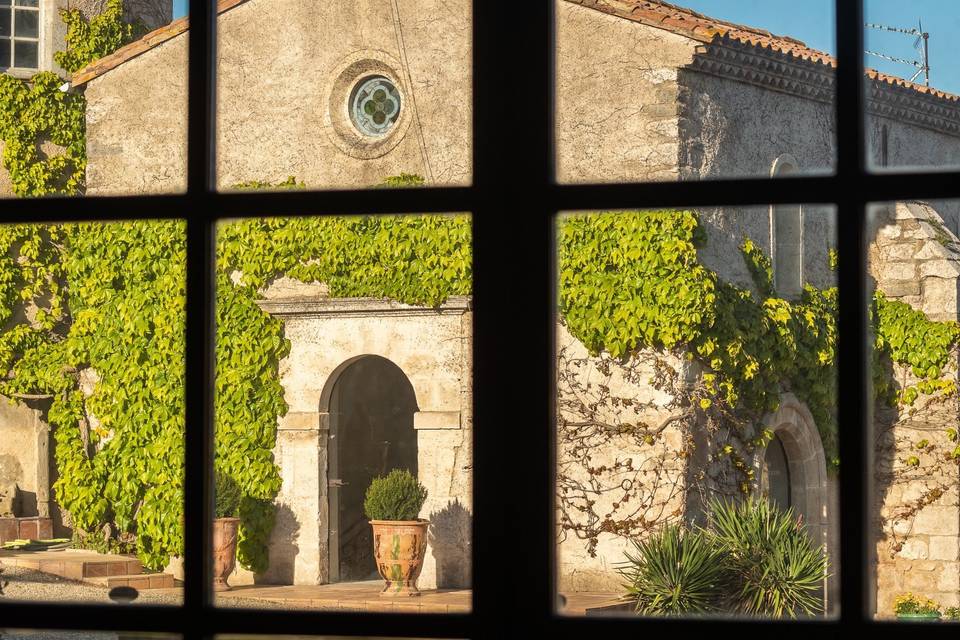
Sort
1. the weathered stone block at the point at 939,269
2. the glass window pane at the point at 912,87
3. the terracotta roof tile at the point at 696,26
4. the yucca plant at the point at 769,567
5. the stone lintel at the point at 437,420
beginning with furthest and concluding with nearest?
1. the glass window pane at the point at 912,87
2. the weathered stone block at the point at 939,269
3. the stone lintel at the point at 437,420
4. the terracotta roof tile at the point at 696,26
5. the yucca plant at the point at 769,567

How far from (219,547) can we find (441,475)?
177 cm

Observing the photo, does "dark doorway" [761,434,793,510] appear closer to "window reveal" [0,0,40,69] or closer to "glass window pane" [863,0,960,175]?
"glass window pane" [863,0,960,175]

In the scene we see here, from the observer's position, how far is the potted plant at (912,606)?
33.7ft

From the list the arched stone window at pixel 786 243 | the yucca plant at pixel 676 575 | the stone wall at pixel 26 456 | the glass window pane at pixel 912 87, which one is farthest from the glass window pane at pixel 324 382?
the glass window pane at pixel 912 87

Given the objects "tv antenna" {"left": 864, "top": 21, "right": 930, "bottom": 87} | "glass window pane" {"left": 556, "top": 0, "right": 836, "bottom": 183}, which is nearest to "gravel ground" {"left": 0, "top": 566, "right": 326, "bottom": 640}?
"glass window pane" {"left": 556, "top": 0, "right": 836, "bottom": 183}

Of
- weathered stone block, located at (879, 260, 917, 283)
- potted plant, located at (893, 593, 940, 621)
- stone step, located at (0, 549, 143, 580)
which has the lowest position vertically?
potted plant, located at (893, 593, 940, 621)

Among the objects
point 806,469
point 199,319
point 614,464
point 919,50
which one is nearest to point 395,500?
point 614,464

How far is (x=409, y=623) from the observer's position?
1.03m

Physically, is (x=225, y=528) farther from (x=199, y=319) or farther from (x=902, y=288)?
(x=199, y=319)

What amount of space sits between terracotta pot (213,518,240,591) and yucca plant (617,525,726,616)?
3018 millimetres

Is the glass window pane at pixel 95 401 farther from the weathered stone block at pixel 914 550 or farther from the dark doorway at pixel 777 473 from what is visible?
the weathered stone block at pixel 914 550

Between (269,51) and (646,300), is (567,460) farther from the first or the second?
(269,51)

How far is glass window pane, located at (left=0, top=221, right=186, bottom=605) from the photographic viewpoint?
10242 millimetres

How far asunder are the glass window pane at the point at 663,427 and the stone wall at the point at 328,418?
2.62 ft
